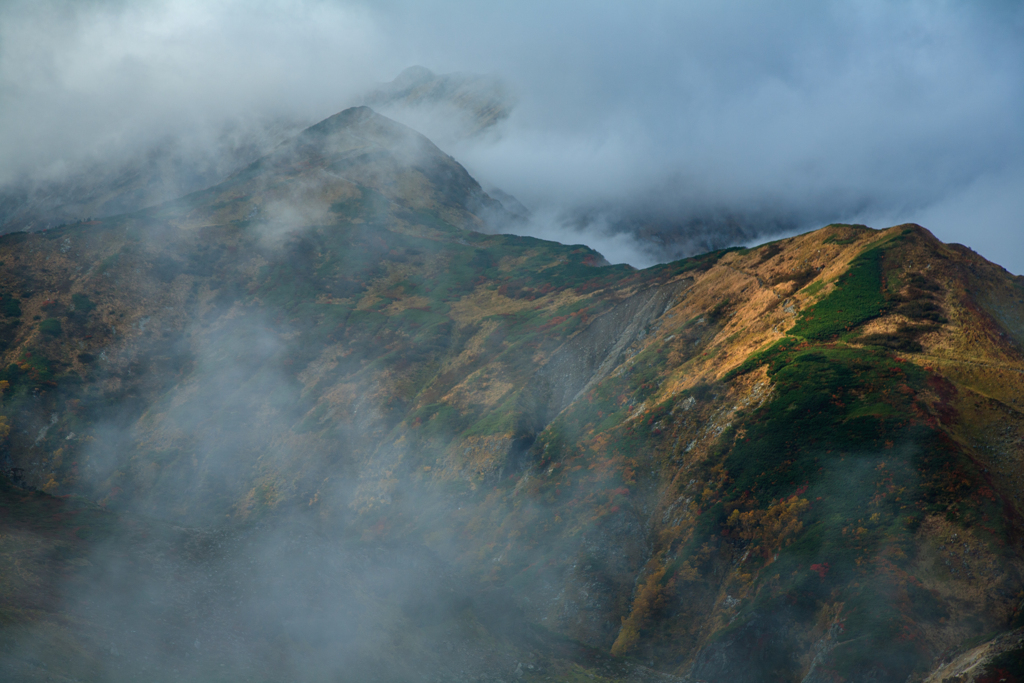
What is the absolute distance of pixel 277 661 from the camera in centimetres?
3809

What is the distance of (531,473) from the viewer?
60.0m

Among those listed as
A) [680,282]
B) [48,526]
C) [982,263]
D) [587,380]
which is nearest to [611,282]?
[680,282]

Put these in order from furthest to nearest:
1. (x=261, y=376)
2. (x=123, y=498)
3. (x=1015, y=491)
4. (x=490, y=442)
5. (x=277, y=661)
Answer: (x=261, y=376) < (x=123, y=498) < (x=490, y=442) < (x=277, y=661) < (x=1015, y=491)

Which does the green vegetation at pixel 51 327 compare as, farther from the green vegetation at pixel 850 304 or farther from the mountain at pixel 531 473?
the green vegetation at pixel 850 304

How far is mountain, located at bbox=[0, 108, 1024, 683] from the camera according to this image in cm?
3497

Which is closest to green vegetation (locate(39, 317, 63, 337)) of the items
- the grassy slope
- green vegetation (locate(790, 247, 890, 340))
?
the grassy slope

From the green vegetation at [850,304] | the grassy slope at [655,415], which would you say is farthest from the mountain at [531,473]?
the green vegetation at [850,304]

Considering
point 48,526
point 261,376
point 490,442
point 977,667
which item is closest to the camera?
point 977,667

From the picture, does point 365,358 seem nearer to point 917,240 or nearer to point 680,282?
point 680,282

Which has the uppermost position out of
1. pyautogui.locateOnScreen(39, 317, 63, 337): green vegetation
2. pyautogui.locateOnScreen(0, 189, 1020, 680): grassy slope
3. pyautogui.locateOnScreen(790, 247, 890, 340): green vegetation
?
pyautogui.locateOnScreen(790, 247, 890, 340): green vegetation

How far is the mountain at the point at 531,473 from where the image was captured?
3497cm

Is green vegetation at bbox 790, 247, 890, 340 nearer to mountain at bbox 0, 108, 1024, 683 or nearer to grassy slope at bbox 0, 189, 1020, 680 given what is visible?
grassy slope at bbox 0, 189, 1020, 680

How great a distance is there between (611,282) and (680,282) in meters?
19.1

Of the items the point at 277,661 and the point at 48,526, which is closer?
the point at 277,661
